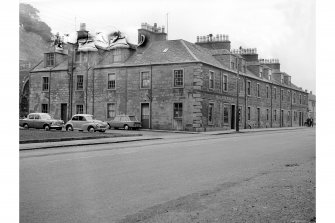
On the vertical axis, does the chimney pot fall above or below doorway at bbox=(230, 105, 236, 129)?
above

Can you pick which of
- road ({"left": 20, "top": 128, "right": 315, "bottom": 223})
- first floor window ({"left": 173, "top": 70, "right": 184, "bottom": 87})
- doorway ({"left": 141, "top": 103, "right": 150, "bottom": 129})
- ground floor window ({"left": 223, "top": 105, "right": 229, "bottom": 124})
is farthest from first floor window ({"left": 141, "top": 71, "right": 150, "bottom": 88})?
road ({"left": 20, "top": 128, "right": 315, "bottom": 223})

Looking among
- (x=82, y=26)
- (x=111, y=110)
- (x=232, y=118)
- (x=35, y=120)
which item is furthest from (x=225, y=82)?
(x=82, y=26)

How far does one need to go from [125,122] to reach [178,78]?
15.3ft

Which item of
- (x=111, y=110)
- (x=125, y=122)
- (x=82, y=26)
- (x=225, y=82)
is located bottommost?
(x=125, y=122)

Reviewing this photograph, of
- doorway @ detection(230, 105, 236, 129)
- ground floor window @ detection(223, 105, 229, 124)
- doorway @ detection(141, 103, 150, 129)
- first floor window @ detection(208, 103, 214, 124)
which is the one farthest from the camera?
doorway @ detection(230, 105, 236, 129)

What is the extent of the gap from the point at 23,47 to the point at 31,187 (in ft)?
7.44

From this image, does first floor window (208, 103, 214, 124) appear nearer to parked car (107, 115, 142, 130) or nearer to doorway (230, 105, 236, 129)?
doorway (230, 105, 236, 129)

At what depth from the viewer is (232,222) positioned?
138 inches

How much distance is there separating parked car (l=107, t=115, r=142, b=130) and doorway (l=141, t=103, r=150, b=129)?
59 cm

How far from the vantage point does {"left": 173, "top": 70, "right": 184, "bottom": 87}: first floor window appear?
84.1ft

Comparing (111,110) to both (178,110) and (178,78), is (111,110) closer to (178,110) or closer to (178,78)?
(178,110)

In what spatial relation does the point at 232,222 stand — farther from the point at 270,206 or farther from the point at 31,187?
the point at 31,187

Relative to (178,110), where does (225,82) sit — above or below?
above

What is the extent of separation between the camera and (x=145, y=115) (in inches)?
1049
